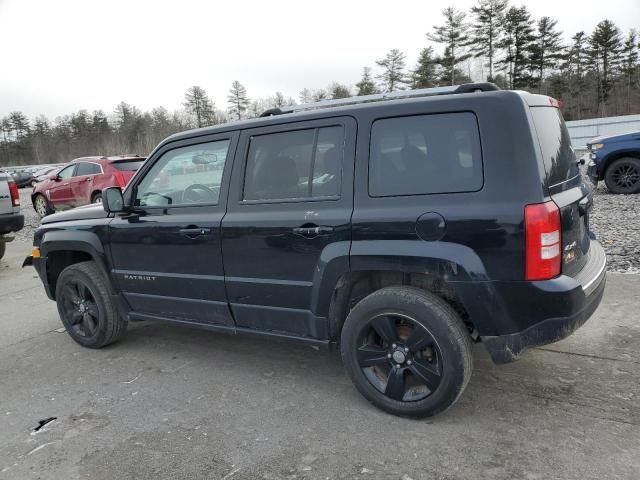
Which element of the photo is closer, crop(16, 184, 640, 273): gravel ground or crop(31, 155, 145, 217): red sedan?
crop(16, 184, 640, 273): gravel ground

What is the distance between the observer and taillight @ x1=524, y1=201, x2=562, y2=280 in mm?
2580

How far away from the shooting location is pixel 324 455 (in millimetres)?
2748

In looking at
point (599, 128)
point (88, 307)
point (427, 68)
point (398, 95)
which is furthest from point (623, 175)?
point (427, 68)

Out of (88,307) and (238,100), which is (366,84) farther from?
(88,307)

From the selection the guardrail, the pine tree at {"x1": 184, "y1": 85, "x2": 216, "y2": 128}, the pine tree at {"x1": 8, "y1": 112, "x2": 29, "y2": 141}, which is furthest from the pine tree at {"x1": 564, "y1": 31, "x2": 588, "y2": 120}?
the pine tree at {"x1": 8, "y1": 112, "x2": 29, "y2": 141}

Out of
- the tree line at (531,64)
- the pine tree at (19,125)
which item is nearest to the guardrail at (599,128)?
the tree line at (531,64)

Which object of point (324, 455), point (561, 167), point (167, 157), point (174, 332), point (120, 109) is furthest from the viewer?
point (120, 109)

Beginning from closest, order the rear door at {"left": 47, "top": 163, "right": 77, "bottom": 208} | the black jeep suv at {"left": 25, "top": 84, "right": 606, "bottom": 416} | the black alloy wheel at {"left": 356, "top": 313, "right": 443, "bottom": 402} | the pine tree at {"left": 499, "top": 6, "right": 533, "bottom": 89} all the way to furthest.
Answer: the black jeep suv at {"left": 25, "top": 84, "right": 606, "bottom": 416}, the black alloy wheel at {"left": 356, "top": 313, "right": 443, "bottom": 402}, the rear door at {"left": 47, "top": 163, "right": 77, "bottom": 208}, the pine tree at {"left": 499, "top": 6, "right": 533, "bottom": 89}

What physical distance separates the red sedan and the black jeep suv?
9.25 m

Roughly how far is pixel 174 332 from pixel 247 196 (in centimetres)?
208

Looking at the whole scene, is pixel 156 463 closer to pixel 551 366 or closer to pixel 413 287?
pixel 413 287

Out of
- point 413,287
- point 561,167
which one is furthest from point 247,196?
point 561,167

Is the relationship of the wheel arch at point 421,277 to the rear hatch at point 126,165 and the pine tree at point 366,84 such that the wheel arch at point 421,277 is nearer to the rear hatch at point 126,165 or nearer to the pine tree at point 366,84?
the rear hatch at point 126,165

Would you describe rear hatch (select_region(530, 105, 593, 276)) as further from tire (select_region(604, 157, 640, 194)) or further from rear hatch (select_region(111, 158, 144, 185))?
rear hatch (select_region(111, 158, 144, 185))
